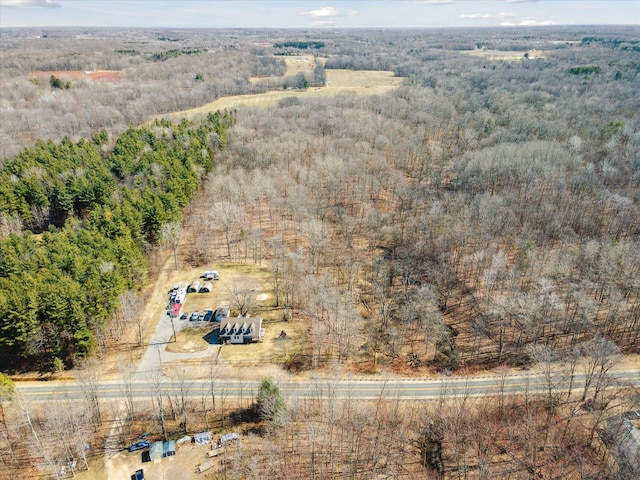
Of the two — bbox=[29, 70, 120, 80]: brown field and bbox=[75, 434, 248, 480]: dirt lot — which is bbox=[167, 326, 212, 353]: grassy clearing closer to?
bbox=[75, 434, 248, 480]: dirt lot

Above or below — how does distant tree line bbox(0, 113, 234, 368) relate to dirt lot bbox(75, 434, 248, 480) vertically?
above

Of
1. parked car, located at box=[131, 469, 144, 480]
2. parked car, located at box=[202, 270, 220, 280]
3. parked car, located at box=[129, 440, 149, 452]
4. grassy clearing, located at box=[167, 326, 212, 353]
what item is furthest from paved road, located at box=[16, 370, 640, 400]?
parked car, located at box=[202, 270, 220, 280]

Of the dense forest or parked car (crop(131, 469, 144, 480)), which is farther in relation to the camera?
the dense forest

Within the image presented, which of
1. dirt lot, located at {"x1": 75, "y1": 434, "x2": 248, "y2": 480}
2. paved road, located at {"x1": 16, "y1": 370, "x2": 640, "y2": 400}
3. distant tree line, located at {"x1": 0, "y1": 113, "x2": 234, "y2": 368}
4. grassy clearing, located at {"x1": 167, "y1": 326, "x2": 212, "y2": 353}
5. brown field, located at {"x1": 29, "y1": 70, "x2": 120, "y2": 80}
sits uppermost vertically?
brown field, located at {"x1": 29, "y1": 70, "x2": 120, "y2": 80}

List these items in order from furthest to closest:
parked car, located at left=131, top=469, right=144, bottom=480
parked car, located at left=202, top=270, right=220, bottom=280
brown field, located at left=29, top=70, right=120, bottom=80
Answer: brown field, located at left=29, top=70, right=120, bottom=80
parked car, located at left=202, top=270, right=220, bottom=280
parked car, located at left=131, top=469, right=144, bottom=480

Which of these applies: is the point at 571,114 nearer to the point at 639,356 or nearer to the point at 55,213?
the point at 639,356

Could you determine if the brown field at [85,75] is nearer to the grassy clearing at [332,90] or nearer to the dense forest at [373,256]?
the dense forest at [373,256]

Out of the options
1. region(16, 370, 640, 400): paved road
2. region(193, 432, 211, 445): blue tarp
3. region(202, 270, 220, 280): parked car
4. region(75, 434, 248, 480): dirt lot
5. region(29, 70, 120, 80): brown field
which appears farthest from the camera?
region(29, 70, 120, 80): brown field
